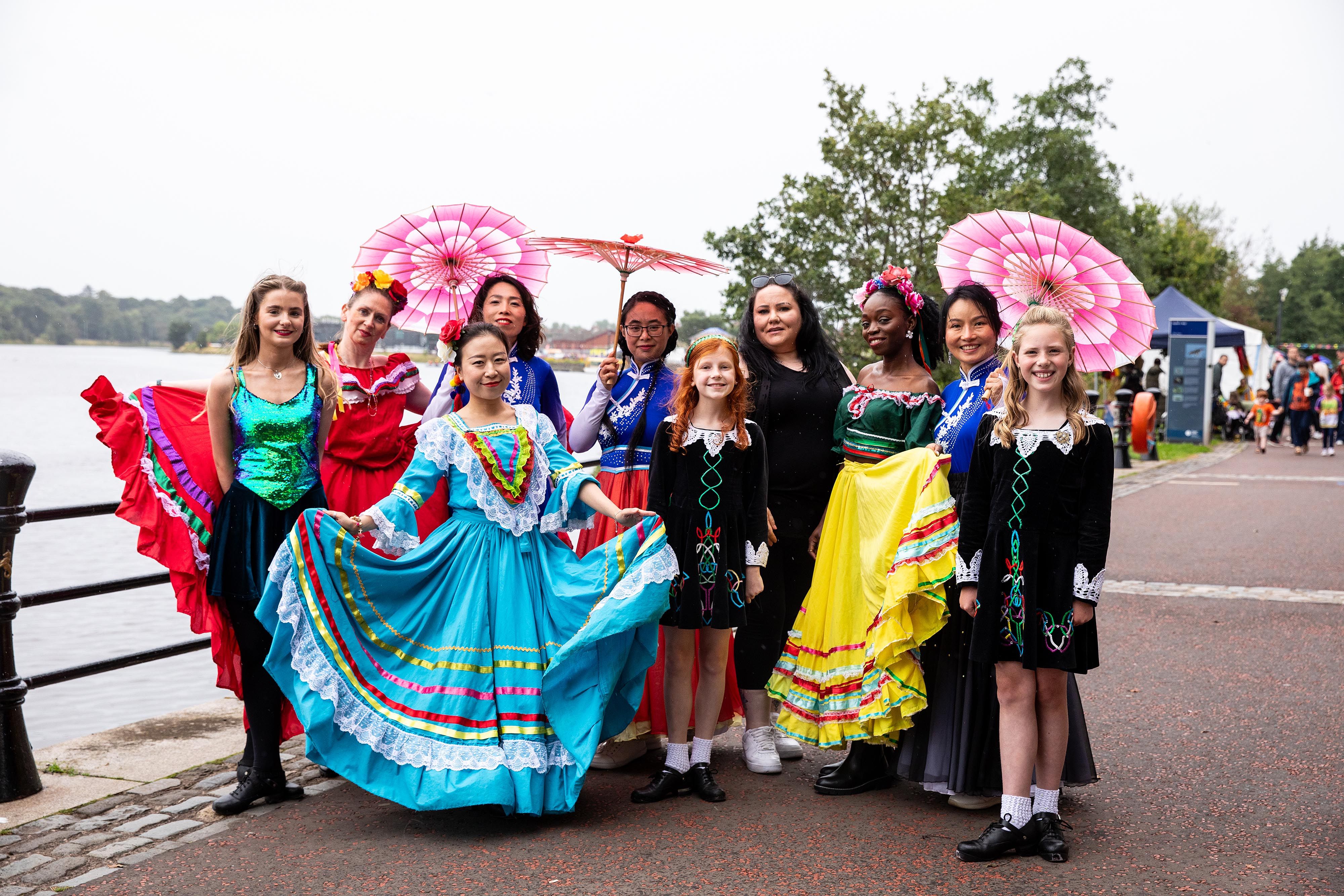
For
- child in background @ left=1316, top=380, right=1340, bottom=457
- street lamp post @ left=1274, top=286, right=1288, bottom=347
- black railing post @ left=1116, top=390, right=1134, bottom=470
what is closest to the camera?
black railing post @ left=1116, top=390, right=1134, bottom=470

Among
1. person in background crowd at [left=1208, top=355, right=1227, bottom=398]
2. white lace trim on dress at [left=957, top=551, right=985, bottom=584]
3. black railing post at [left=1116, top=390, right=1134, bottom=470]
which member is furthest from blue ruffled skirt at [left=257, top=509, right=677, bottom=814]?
person in background crowd at [left=1208, top=355, right=1227, bottom=398]

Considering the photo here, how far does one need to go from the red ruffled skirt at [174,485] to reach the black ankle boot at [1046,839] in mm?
2639

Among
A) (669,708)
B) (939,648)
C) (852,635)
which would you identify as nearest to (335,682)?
(669,708)

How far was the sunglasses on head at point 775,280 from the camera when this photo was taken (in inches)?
184

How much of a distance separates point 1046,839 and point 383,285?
10.9 feet

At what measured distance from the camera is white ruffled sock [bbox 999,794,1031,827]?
3.69 m

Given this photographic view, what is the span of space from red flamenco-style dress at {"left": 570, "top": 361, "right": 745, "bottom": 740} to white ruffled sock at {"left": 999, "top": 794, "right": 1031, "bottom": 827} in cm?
134

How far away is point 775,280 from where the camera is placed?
4.72 meters

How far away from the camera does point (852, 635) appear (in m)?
4.29

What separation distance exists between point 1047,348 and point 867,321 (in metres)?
0.96

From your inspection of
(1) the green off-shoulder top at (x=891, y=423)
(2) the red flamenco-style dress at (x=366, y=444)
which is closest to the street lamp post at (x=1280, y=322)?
(1) the green off-shoulder top at (x=891, y=423)

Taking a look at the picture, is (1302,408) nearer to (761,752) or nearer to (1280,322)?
(761,752)

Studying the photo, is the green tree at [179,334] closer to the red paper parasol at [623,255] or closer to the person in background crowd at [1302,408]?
the red paper parasol at [623,255]

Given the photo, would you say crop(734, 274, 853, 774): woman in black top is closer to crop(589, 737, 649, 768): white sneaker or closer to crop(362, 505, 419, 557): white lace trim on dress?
crop(589, 737, 649, 768): white sneaker
